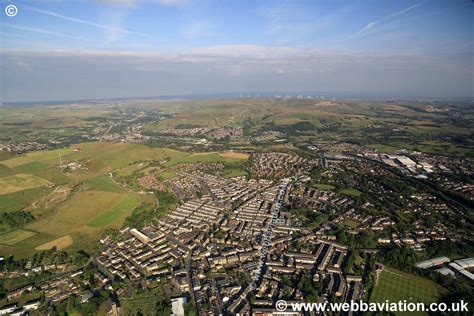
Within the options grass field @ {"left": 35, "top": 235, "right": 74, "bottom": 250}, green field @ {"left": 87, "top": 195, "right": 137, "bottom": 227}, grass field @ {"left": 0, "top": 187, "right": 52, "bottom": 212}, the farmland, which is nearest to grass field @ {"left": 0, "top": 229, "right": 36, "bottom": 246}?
the farmland

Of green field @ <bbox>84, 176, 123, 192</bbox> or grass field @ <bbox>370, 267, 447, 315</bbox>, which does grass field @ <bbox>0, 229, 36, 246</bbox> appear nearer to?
green field @ <bbox>84, 176, 123, 192</bbox>

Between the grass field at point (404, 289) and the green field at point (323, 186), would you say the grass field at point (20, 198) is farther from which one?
the grass field at point (404, 289)

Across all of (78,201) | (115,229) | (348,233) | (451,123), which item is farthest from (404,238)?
(451,123)

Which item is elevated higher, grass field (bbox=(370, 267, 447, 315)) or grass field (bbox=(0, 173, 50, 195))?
grass field (bbox=(0, 173, 50, 195))

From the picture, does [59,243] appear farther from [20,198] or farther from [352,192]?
[352,192]

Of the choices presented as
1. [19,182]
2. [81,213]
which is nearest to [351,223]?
[81,213]

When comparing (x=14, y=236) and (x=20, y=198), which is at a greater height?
(x=20, y=198)
